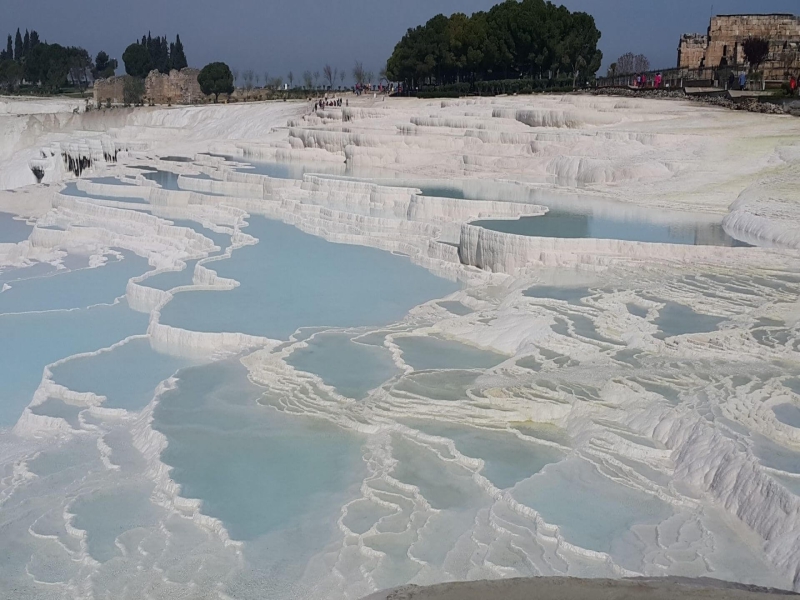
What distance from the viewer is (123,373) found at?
243 inches

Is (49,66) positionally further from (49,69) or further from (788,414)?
(788,414)

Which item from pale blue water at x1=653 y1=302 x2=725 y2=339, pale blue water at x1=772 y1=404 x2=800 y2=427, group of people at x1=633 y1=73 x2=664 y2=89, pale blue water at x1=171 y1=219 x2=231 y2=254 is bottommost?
pale blue water at x1=171 y1=219 x2=231 y2=254

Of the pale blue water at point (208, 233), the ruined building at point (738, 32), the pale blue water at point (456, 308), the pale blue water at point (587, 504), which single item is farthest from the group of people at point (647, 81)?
the pale blue water at point (587, 504)

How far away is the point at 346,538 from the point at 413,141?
13.8 metres

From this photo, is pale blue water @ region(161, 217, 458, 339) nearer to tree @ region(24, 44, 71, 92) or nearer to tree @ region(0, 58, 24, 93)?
tree @ region(24, 44, 71, 92)

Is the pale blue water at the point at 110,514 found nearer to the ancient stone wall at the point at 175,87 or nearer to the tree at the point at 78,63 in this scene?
the ancient stone wall at the point at 175,87

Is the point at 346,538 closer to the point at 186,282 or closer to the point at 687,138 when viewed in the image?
the point at 186,282

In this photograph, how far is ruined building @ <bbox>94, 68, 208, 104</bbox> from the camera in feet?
145

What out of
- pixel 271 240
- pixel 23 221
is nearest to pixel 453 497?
pixel 271 240

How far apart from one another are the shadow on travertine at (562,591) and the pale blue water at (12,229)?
11309 millimetres

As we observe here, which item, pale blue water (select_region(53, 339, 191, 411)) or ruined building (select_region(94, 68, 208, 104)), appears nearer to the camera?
pale blue water (select_region(53, 339, 191, 411))

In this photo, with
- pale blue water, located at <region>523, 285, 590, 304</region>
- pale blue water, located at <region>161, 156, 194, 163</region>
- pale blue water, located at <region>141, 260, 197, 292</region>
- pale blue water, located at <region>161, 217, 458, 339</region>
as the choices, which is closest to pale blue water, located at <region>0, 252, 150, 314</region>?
pale blue water, located at <region>141, 260, 197, 292</region>

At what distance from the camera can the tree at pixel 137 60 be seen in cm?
5734

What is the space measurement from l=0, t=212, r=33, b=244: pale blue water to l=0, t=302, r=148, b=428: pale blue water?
17.0 ft
